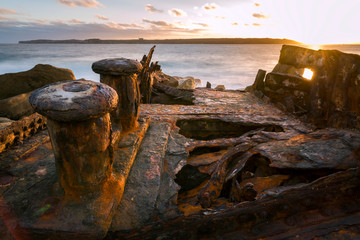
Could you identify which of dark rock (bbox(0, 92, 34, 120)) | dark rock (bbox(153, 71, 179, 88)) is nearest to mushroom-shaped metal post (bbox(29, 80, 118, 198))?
dark rock (bbox(153, 71, 179, 88))

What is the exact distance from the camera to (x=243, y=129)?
153 inches

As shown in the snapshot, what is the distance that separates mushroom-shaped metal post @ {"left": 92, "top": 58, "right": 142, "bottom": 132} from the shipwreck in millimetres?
14

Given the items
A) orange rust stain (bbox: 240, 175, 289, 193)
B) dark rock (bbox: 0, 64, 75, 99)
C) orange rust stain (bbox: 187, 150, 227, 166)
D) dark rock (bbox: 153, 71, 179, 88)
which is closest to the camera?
orange rust stain (bbox: 240, 175, 289, 193)

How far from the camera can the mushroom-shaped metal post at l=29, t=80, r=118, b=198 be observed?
147cm

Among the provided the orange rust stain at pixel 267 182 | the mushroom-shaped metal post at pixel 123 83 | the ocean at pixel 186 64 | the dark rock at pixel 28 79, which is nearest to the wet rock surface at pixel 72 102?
the mushroom-shaped metal post at pixel 123 83

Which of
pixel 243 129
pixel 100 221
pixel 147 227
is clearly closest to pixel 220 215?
pixel 147 227

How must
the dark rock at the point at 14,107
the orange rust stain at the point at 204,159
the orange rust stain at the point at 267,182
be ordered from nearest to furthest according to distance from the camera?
1. the orange rust stain at the point at 267,182
2. the orange rust stain at the point at 204,159
3. the dark rock at the point at 14,107

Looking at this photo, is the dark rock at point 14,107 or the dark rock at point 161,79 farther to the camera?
the dark rock at point 161,79

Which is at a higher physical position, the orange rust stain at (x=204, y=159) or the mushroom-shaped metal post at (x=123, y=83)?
the mushroom-shaped metal post at (x=123, y=83)

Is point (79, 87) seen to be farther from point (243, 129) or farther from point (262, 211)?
point (243, 129)

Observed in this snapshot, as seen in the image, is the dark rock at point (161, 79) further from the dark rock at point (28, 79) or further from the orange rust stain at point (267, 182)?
the orange rust stain at point (267, 182)

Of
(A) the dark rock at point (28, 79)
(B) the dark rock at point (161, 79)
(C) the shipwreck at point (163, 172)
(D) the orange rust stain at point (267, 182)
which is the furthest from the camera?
(A) the dark rock at point (28, 79)

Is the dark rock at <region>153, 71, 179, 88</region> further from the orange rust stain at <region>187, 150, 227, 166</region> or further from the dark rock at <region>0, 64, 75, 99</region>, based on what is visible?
the orange rust stain at <region>187, 150, 227, 166</region>

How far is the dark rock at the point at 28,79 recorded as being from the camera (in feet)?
26.4
